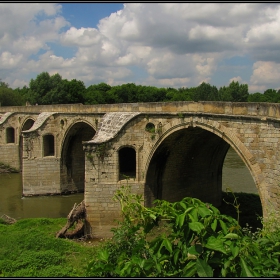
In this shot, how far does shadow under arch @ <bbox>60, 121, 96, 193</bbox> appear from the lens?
18938 millimetres

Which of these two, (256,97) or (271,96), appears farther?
(271,96)

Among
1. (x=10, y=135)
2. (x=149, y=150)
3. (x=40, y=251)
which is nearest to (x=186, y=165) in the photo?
(x=149, y=150)

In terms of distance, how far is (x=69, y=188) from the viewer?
1934 cm

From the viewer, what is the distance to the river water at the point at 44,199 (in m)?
16.2

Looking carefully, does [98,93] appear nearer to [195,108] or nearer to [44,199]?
[44,199]

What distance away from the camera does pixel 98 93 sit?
46.7 m

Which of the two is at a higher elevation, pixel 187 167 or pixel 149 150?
pixel 149 150

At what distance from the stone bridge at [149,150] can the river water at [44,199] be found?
730 millimetres

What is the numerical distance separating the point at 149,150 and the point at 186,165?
2668mm

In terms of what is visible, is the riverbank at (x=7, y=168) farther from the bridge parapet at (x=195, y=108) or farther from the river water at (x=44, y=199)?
the bridge parapet at (x=195, y=108)

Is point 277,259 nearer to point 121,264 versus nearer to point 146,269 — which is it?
point 146,269

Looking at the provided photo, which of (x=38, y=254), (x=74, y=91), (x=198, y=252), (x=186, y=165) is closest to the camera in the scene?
(x=198, y=252)

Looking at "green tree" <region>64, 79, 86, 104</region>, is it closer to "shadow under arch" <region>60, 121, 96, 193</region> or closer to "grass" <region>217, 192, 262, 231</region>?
"shadow under arch" <region>60, 121, 96, 193</region>

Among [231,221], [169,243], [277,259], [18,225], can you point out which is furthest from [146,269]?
[18,225]
